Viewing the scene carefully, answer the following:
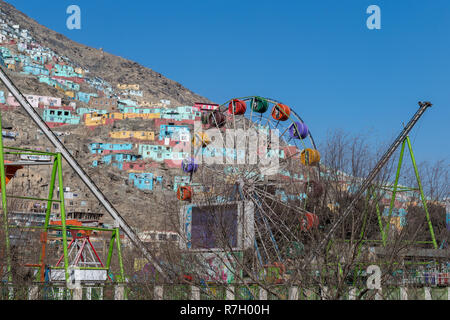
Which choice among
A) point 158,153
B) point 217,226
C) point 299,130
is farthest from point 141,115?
point 217,226

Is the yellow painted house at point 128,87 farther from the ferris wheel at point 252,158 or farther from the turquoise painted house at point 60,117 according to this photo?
the ferris wheel at point 252,158

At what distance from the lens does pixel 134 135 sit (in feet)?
392

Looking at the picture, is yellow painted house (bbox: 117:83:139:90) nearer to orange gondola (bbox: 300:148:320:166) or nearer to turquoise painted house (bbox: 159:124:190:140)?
turquoise painted house (bbox: 159:124:190:140)

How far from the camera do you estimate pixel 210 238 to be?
864 inches

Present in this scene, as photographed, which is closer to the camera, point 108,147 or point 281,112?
point 281,112

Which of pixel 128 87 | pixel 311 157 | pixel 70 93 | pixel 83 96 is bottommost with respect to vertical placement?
pixel 311 157

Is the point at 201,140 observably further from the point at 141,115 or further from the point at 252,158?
the point at 141,115

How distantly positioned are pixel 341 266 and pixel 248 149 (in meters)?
15.0

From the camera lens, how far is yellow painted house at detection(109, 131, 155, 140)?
118 meters

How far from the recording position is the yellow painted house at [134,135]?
11850 centimetres

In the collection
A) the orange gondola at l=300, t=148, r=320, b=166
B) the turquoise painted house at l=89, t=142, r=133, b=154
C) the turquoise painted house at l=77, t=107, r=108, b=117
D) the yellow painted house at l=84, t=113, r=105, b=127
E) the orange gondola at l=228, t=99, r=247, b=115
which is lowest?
the orange gondola at l=300, t=148, r=320, b=166

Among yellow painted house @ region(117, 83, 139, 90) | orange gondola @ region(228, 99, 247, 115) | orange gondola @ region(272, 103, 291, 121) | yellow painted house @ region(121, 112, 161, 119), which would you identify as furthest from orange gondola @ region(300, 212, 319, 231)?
yellow painted house @ region(117, 83, 139, 90)

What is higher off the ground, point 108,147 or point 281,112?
point 108,147

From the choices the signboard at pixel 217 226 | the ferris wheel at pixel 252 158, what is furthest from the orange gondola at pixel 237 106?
the signboard at pixel 217 226
